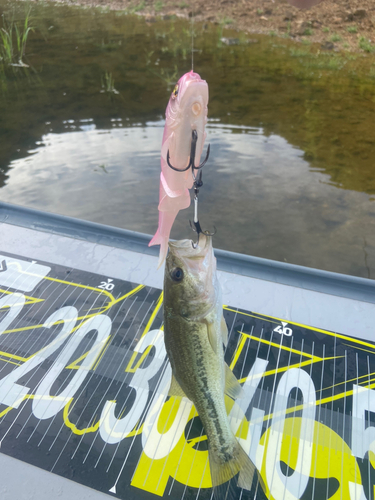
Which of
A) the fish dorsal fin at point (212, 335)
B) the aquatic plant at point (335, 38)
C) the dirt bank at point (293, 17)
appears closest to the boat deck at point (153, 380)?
the fish dorsal fin at point (212, 335)

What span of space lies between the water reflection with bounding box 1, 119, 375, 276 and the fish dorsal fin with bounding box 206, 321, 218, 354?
281 cm

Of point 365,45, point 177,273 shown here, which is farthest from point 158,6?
point 177,273

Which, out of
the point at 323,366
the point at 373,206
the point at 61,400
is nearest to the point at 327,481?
the point at 323,366

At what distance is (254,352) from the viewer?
2018mm

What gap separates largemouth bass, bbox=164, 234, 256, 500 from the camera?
160 cm

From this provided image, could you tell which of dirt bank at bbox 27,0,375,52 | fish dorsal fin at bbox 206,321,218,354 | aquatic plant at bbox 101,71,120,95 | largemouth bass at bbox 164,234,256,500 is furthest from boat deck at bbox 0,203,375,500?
dirt bank at bbox 27,0,375,52

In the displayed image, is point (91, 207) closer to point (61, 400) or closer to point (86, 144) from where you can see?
point (86, 144)

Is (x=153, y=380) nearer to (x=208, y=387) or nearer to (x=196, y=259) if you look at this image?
(x=208, y=387)

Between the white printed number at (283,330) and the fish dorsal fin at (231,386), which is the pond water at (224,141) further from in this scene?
the fish dorsal fin at (231,386)

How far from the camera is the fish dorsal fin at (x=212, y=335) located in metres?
1.62

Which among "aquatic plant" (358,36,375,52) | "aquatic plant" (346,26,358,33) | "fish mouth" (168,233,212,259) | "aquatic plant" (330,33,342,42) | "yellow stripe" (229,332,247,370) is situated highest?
"aquatic plant" (346,26,358,33)

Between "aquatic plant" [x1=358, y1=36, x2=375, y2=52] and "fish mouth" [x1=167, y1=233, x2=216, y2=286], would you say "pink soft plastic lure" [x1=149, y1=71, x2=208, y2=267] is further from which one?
"aquatic plant" [x1=358, y1=36, x2=375, y2=52]

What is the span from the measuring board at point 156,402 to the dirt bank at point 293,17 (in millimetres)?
10095

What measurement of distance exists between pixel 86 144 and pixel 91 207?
1.87 metres
